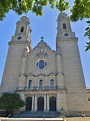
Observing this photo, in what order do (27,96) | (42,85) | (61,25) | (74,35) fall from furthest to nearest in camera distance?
(61,25) < (74,35) < (42,85) < (27,96)

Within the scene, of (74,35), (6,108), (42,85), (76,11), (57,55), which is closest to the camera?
(76,11)

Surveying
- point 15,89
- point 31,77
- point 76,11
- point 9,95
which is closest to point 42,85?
point 31,77

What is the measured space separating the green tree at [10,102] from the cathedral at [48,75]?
8.35 feet

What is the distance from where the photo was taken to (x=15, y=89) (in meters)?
33.2


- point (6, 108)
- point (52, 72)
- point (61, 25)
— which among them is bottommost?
point (6, 108)

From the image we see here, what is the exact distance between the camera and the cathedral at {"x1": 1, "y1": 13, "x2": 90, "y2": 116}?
30.4 m

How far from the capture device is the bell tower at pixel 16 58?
34.4 meters

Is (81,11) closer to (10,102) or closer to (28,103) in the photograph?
(10,102)

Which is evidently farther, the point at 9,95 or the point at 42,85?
the point at 42,85

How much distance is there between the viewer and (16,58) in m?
38.6

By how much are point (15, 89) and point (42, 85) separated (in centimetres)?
609

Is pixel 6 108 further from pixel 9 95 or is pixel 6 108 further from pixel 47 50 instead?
pixel 47 50

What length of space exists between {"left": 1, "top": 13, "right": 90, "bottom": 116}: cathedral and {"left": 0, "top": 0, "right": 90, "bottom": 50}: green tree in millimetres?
23438

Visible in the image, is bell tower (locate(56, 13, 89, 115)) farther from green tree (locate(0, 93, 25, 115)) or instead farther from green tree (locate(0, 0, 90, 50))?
green tree (locate(0, 0, 90, 50))
